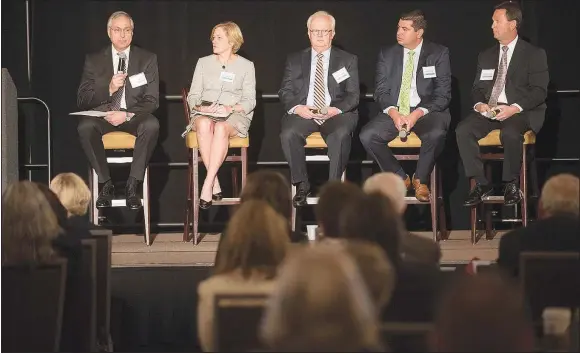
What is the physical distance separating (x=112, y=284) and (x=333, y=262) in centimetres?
264

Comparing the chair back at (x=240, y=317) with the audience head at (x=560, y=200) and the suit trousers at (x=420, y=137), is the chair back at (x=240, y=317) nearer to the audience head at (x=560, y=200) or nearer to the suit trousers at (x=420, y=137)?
the audience head at (x=560, y=200)

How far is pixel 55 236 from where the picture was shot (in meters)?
3.41

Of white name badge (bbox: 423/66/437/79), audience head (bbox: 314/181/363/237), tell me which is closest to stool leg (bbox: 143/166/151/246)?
white name badge (bbox: 423/66/437/79)

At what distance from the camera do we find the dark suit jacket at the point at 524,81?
540 cm

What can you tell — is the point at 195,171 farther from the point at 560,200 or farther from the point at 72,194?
the point at 560,200

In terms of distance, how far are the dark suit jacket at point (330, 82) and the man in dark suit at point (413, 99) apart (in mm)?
151

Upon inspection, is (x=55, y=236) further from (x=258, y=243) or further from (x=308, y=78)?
(x=308, y=78)

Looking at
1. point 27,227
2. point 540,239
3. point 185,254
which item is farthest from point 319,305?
→ point 185,254

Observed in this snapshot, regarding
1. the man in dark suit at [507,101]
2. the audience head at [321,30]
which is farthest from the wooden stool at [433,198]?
the audience head at [321,30]

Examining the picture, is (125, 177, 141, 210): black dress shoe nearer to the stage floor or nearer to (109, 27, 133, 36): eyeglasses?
the stage floor

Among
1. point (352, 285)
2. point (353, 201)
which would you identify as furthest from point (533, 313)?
point (352, 285)

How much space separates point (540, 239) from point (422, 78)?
89.4 inches

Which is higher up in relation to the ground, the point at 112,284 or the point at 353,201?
the point at 353,201

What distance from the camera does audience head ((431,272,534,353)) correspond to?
7.61ft
